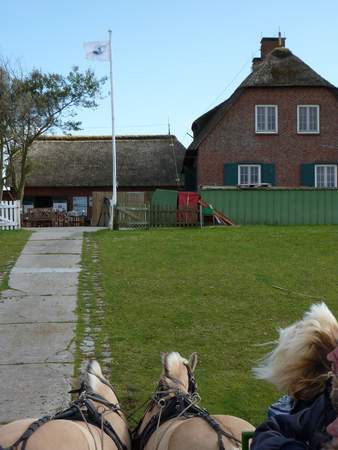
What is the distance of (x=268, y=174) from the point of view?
113 ft

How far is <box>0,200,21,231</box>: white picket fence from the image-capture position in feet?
81.7

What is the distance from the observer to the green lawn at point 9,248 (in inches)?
516

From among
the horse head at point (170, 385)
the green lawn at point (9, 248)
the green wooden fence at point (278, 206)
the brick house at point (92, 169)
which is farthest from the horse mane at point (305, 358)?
the brick house at point (92, 169)

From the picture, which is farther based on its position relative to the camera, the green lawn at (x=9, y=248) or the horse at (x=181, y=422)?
the green lawn at (x=9, y=248)

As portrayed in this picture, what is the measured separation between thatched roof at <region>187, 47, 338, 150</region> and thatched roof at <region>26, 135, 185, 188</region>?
35.1 feet

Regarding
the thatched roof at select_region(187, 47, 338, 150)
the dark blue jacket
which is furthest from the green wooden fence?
the dark blue jacket

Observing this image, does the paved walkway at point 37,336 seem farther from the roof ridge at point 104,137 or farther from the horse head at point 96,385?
the roof ridge at point 104,137

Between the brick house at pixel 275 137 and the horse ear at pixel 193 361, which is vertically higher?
the brick house at pixel 275 137

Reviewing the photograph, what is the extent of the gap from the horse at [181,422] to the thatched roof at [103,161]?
134 ft

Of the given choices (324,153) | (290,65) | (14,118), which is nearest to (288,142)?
(324,153)

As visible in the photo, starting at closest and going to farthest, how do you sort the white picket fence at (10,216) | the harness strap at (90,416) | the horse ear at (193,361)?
the harness strap at (90,416) → the horse ear at (193,361) → the white picket fence at (10,216)

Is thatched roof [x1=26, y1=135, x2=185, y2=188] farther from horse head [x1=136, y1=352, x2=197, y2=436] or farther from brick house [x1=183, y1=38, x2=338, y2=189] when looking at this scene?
horse head [x1=136, y1=352, x2=197, y2=436]

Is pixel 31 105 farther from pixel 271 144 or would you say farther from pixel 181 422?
pixel 181 422

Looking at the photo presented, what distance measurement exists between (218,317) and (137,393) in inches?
126
